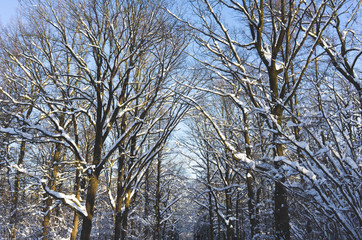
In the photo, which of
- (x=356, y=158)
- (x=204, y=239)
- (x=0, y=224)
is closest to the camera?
(x=356, y=158)

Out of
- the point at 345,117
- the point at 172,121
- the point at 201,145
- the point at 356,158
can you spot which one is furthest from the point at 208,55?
the point at 201,145

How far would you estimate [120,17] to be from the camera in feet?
24.1

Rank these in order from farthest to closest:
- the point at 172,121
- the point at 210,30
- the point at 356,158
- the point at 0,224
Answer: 1. the point at 0,224
2. the point at 172,121
3. the point at 210,30
4. the point at 356,158

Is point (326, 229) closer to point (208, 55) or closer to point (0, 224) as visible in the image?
point (208, 55)

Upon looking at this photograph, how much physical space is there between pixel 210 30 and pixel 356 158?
15.3ft

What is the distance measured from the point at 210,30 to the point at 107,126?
3984 mm

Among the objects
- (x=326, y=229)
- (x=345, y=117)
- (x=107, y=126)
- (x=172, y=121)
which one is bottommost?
(x=326, y=229)

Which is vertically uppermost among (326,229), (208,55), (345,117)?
(208,55)

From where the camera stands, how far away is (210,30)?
5895 millimetres

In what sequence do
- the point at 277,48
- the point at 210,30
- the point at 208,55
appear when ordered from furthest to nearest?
the point at 208,55, the point at 210,30, the point at 277,48

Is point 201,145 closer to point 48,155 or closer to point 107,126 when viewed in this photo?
point 107,126

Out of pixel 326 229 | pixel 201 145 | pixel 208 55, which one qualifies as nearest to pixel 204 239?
pixel 201 145

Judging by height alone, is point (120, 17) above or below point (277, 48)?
above

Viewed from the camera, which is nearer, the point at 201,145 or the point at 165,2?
the point at 165,2
